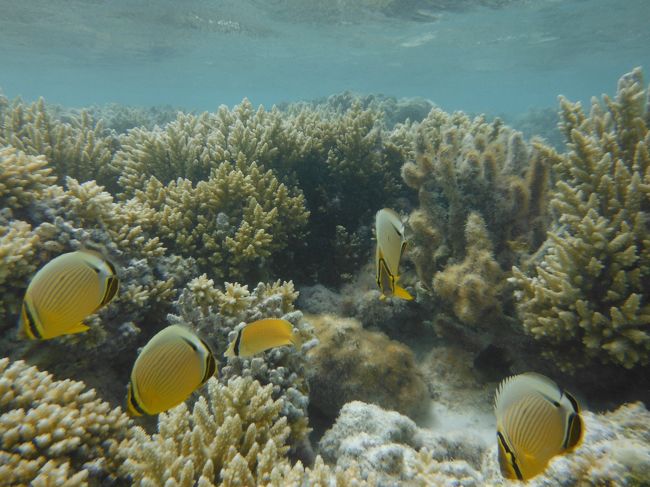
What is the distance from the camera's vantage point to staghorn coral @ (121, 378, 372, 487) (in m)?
2.31

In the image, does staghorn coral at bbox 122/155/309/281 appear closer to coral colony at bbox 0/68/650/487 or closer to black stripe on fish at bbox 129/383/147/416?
coral colony at bbox 0/68/650/487

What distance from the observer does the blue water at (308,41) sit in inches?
1028

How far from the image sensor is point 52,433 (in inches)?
89.4

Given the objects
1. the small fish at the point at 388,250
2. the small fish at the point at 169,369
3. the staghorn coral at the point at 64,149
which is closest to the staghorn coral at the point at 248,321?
the small fish at the point at 169,369

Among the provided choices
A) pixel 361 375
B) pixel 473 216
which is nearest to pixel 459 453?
pixel 361 375

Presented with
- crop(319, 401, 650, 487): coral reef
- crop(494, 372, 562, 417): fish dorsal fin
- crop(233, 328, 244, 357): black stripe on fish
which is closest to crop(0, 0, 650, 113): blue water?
crop(319, 401, 650, 487): coral reef

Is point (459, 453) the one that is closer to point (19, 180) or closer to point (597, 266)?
point (597, 266)

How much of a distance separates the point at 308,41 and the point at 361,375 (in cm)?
3796

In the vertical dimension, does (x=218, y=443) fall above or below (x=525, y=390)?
below

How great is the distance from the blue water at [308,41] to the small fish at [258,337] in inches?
1106

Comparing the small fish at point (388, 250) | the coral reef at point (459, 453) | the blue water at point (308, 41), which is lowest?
the coral reef at point (459, 453)

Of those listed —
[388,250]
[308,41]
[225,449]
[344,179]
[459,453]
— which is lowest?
[459,453]

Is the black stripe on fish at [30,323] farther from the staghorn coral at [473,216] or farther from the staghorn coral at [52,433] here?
the staghorn coral at [473,216]

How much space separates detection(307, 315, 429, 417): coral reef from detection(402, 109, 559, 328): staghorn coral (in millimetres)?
850
